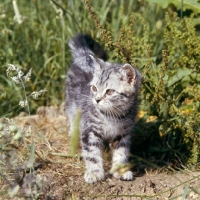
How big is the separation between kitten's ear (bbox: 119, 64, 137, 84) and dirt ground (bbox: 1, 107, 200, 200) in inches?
31.4

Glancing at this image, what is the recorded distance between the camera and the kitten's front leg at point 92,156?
4.12m

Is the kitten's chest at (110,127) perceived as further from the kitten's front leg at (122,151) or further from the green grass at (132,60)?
the green grass at (132,60)

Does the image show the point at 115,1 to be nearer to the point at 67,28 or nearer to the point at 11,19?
the point at 67,28

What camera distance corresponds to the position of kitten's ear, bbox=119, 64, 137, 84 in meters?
4.13

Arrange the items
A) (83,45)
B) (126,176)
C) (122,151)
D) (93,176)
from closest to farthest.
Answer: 1. (93,176)
2. (126,176)
3. (122,151)
4. (83,45)

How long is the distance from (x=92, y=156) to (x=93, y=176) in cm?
22

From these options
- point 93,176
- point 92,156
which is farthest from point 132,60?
point 93,176

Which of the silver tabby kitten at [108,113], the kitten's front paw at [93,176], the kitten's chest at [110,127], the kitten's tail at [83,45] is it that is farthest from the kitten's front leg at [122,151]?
the kitten's tail at [83,45]

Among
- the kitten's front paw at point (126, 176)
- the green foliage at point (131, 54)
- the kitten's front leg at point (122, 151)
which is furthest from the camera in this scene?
the green foliage at point (131, 54)

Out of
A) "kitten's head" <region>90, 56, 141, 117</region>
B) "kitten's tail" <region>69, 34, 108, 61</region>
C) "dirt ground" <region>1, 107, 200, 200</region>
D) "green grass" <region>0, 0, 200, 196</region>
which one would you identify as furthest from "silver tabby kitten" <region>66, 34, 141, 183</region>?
"kitten's tail" <region>69, 34, 108, 61</region>

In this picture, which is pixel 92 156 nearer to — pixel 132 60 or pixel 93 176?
pixel 93 176

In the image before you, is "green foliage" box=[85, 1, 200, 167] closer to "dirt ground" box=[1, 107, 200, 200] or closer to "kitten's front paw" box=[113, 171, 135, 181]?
"dirt ground" box=[1, 107, 200, 200]

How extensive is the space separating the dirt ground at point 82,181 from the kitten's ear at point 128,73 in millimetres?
799

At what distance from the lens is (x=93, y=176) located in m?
4.10
